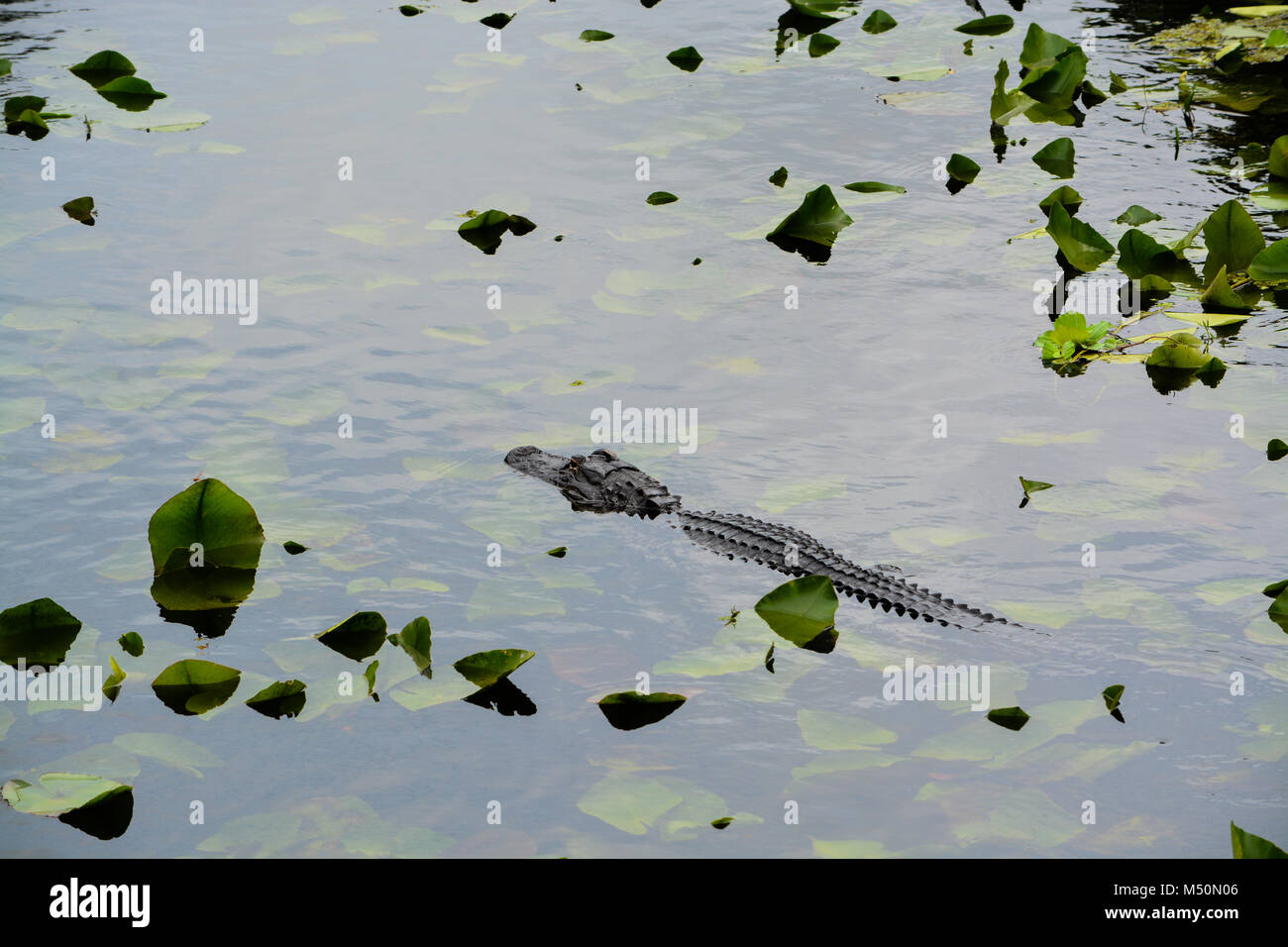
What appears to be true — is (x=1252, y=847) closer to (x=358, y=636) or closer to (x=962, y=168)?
(x=358, y=636)

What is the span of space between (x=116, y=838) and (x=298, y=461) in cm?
182

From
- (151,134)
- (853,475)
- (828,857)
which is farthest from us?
(151,134)

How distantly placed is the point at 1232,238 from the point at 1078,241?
67 cm

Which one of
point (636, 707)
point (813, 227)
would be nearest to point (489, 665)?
point (636, 707)

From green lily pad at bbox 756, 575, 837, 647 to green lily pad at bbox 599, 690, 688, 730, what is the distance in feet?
1.62

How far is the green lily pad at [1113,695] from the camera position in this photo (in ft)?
11.5

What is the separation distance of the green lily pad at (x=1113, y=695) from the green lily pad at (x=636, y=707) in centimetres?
121

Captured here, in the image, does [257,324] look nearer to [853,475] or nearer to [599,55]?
[853,475]

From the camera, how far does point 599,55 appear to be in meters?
8.20

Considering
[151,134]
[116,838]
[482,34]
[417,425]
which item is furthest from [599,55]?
[116,838]

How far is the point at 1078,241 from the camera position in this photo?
566cm

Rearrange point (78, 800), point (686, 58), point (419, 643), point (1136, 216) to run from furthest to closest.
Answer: point (686, 58), point (1136, 216), point (419, 643), point (78, 800)

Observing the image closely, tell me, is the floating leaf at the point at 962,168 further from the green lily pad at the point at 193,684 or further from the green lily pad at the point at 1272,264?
the green lily pad at the point at 193,684

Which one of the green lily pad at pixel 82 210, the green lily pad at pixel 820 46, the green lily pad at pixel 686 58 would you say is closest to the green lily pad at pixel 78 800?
the green lily pad at pixel 82 210
